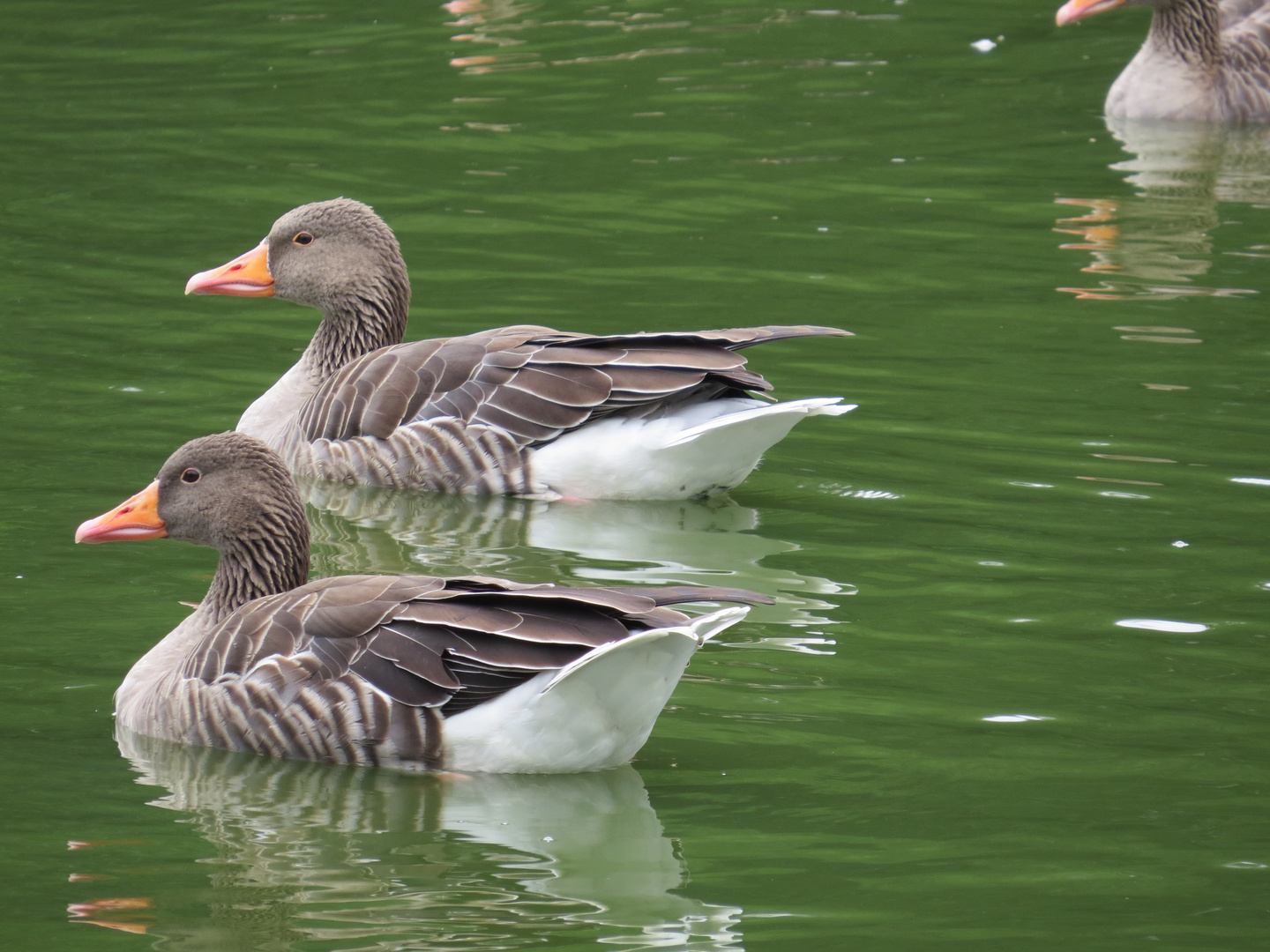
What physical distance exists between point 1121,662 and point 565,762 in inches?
92.5

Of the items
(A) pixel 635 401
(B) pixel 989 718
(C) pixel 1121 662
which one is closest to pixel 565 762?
(B) pixel 989 718

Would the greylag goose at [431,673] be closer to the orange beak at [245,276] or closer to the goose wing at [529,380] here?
the goose wing at [529,380]

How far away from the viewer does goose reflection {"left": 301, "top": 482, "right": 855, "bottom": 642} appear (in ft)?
30.0

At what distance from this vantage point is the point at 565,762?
716 centimetres

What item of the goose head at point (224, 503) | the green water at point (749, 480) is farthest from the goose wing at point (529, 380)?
the goose head at point (224, 503)

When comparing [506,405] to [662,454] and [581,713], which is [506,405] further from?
[581,713]

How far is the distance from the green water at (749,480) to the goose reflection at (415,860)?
0.02 meters

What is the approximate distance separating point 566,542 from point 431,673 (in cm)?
293

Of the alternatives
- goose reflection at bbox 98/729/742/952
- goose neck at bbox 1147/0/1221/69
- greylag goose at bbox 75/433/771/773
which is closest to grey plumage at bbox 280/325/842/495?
greylag goose at bbox 75/433/771/773

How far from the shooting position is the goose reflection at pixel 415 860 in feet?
19.5

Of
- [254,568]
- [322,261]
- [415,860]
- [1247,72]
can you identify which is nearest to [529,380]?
[322,261]

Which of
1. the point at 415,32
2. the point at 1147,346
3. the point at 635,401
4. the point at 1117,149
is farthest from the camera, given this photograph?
the point at 415,32

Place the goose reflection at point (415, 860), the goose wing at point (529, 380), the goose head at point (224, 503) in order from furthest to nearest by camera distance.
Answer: the goose wing at point (529, 380) < the goose head at point (224, 503) < the goose reflection at point (415, 860)

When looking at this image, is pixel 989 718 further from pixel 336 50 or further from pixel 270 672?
pixel 336 50
